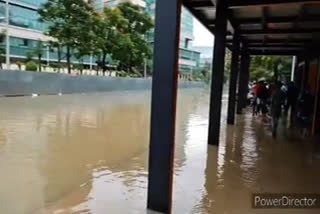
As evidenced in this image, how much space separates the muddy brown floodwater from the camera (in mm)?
4691

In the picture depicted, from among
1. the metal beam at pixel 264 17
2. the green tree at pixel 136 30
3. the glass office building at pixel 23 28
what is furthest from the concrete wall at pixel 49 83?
the metal beam at pixel 264 17

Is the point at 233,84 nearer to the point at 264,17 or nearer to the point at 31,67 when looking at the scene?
the point at 264,17

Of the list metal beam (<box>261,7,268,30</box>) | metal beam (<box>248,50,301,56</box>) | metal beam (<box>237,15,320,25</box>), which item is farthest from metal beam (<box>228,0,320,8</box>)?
metal beam (<box>248,50,301,56</box>)

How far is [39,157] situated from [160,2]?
427 cm

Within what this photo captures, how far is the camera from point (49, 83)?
2338 centimetres

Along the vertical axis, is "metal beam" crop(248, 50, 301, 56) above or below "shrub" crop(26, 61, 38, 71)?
above

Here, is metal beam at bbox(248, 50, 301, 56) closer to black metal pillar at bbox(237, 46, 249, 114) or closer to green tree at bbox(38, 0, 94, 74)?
black metal pillar at bbox(237, 46, 249, 114)

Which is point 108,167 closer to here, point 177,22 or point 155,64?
point 155,64

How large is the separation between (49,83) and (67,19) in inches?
226

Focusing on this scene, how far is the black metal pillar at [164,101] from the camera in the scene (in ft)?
13.8

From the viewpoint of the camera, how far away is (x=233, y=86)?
1319 centimetres

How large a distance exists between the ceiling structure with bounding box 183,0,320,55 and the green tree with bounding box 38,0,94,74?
53.1ft

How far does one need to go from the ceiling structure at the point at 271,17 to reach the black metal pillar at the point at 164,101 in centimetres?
401

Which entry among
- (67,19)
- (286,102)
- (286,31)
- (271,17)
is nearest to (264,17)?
(271,17)
